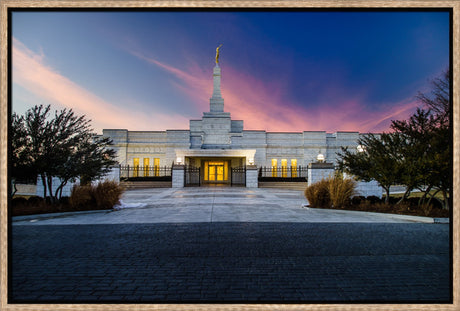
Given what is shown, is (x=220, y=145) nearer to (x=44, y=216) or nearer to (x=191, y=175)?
(x=191, y=175)

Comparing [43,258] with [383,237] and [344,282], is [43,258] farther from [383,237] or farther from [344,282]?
[383,237]

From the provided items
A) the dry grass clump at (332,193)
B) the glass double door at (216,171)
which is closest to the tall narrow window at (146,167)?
the glass double door at (216,171)

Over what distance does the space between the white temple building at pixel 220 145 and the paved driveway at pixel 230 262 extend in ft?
96.4

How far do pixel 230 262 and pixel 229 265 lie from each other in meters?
0.13

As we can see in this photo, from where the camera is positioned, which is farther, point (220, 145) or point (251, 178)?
point (220, 145)

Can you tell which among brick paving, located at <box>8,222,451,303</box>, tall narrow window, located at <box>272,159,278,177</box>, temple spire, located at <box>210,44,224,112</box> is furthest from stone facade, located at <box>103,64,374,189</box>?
brick paving, located at <box>8,222,451,303</box>

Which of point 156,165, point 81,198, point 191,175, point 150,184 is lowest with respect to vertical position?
point 150,184

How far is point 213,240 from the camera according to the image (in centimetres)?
571

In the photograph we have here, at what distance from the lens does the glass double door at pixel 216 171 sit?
36.7m

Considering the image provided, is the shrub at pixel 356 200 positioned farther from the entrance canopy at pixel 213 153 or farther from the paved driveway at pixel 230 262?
the entrance canopy at pixel 213 153

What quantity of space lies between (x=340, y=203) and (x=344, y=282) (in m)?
7.70

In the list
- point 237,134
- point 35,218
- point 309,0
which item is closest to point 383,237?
point 309,0

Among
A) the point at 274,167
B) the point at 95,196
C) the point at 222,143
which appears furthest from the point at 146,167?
the point at 95,196

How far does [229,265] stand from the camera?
13.8 ft
